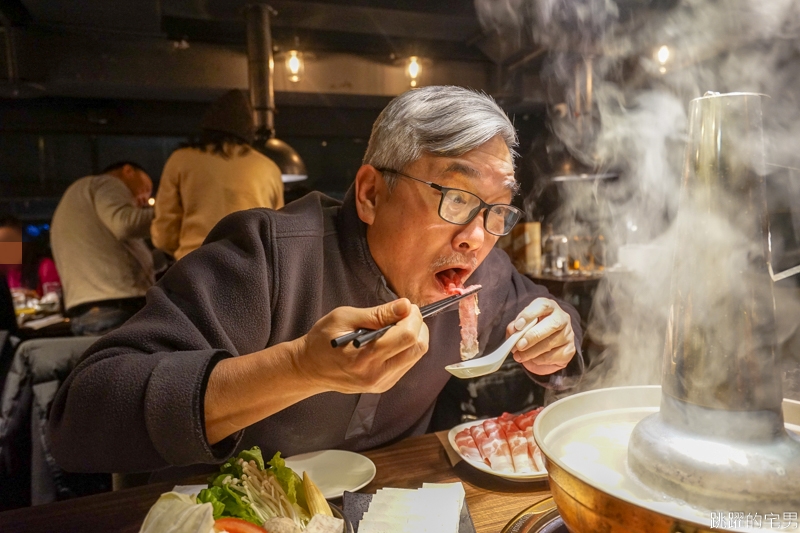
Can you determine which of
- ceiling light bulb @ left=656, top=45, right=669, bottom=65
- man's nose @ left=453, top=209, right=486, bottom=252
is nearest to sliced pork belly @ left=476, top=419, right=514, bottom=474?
man's nose @ left=453, top=209, right=486, bottom=252

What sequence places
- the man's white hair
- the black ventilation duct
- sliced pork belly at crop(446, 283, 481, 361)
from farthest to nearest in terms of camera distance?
the black ventilation duct → sliced pork belly at crop(446, 283, 481, 361) → the man's white hair

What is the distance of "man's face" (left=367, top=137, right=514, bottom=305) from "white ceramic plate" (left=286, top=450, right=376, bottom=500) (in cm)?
62

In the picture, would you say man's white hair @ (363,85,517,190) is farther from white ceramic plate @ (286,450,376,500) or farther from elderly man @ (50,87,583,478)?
white ceramic plate @ (286,450,376,500)

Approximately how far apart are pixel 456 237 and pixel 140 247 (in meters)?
3.01

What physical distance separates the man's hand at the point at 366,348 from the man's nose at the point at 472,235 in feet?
2.00

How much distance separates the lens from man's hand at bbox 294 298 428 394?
1.14 m

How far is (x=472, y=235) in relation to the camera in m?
1.77

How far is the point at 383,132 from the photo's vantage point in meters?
1.88

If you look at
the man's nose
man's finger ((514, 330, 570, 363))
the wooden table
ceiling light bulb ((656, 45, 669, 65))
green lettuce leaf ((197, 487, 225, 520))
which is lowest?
the wooden table

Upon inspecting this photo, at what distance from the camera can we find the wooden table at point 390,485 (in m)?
1.31

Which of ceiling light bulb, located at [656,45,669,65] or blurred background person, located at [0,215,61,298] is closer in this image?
ceiling light bulb, located at [656,45,669,65]

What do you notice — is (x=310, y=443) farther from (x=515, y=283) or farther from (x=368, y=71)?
(x=368, y=71)

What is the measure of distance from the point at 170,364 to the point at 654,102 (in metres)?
2.09

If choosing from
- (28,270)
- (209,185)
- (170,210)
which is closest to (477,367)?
(209,185)
